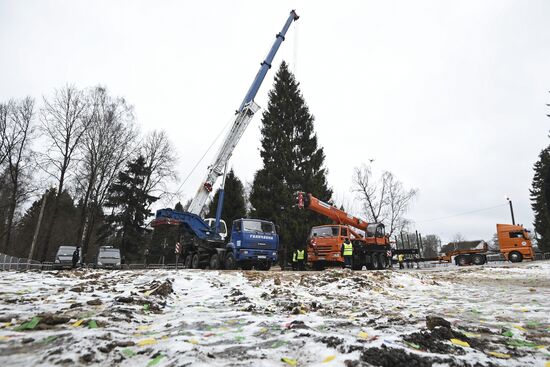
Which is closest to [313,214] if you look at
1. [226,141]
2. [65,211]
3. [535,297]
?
[226,141]

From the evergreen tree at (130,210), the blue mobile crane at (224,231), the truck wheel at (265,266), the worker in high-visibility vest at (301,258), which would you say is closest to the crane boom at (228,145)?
the blue mobile crane at (224,231)

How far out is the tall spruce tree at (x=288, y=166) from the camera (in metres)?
25.7

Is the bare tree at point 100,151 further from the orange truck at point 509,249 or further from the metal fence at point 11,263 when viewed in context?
the orange truck at point 509,249

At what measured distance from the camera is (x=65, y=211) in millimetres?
43469

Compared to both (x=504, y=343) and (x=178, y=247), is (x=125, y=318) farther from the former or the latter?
(x=178, y=247)

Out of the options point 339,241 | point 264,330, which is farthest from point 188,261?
point 264,330

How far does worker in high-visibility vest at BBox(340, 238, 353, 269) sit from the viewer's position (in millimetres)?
15307

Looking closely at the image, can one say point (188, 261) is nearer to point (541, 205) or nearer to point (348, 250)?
point (348, 250)

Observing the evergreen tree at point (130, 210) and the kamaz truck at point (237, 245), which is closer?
the kamaz truck at point (237, 245)

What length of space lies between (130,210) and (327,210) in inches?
973

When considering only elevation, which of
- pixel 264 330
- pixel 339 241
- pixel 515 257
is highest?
pixel 339 241

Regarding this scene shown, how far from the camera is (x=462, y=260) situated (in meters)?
26.2

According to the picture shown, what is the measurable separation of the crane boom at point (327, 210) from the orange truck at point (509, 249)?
40.7ft

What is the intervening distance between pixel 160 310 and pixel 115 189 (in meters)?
32.3
